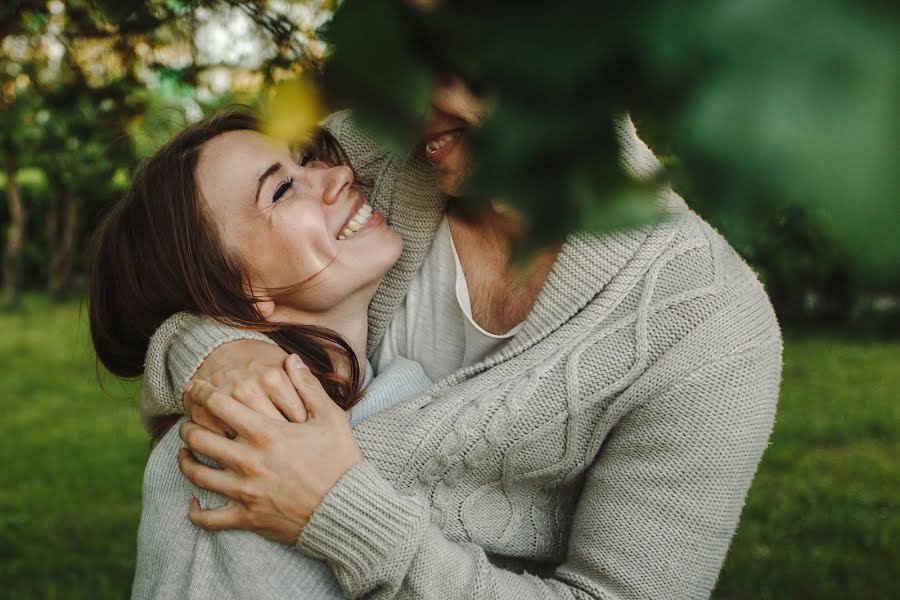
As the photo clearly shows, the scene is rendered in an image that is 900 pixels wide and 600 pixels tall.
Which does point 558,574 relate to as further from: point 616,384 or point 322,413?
point 322,413

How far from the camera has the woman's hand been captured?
1650 millimetres

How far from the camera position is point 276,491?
1.66m

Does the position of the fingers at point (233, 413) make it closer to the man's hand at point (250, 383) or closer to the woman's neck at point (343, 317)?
the man's hand at point (250, 383)

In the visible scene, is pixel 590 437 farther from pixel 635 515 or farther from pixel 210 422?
pixel 210 422

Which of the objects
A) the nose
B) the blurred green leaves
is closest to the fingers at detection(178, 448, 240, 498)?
the nose

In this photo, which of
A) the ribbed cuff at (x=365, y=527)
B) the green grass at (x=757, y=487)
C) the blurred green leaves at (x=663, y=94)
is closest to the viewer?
the blurred green leaves at (x=663, y=94)

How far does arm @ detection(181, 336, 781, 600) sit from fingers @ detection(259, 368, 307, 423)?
0.03m

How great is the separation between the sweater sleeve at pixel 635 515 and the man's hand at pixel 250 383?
0.67 feet

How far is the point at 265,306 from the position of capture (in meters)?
2.13

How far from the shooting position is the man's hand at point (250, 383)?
172cm

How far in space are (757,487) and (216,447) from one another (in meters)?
3.74

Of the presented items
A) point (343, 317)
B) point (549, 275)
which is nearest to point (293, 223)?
point (343, 317)

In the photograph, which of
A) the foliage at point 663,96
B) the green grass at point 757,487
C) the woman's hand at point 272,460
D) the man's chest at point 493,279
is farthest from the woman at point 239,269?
the foliage at point 663,96

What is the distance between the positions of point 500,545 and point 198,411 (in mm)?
765
